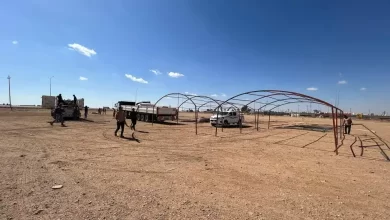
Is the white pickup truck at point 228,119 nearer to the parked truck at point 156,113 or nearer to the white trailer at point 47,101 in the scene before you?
the parked truck at point 156,113

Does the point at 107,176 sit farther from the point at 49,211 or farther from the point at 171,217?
the point at 171,217

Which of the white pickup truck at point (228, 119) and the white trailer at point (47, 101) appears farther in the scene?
the white trailer at point (47, 101)

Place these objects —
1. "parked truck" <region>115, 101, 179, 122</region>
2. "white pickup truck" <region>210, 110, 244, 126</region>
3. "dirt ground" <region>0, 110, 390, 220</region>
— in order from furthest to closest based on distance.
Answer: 1. "parked truck" <region>115, 101, 179, 122</region>
2. "white pickup truck" <region>210, 110, 244, 126</region>
3. "dirt ground" <region>0, 110, 390, 220</region>

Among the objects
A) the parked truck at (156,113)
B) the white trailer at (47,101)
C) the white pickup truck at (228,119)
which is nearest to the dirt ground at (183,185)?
the white pickup truck at (228,119)

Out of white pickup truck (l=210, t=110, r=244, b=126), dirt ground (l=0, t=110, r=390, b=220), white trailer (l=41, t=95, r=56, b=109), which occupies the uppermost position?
white trailer (l=41, t=95, r=56, b=109)

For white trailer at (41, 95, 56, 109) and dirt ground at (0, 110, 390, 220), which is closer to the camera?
dirt ground at (0, 110, 390, 220)

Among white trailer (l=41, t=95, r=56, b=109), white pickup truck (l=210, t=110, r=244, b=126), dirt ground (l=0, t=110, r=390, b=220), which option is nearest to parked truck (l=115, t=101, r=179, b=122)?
white pickup truck (l=210, t=110, r=244, b=126)

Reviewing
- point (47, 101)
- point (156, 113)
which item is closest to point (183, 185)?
point (156, 113)

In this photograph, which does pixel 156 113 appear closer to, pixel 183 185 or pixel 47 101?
pixel 183 185

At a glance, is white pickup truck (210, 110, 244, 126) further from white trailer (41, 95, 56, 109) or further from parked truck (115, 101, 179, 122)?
white trailer (41, 95, 56, 109)

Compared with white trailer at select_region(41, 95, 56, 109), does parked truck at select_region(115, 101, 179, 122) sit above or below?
below

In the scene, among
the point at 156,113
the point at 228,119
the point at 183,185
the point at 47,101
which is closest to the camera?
the point at 183,185

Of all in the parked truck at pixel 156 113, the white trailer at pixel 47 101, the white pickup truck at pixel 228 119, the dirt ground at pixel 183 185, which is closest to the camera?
the dirt ground at pixel 183 185

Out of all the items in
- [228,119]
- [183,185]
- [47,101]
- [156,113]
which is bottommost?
[183,185]
